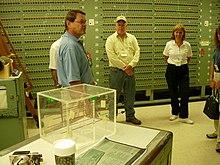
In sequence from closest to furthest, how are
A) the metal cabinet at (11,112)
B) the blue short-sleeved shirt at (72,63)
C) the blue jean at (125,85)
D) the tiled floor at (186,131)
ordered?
the blue short-sleeved shirt at (72,63)
the metal cabinet at (11,112)
the tiled floor at (186,131)
the blue jean at (125,85)

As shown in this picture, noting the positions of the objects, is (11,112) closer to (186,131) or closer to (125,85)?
(125,85)

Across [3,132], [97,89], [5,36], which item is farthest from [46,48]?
[97,89]

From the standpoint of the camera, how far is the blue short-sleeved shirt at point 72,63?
2.11 meters

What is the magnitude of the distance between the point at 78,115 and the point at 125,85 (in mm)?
2259

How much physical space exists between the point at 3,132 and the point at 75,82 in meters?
1.13

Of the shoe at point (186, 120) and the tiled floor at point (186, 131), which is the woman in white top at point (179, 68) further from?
the tiled floor at point (186, 131)

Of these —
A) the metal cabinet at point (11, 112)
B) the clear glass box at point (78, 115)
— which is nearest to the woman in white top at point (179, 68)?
the metal cabinet at point (11, 112)

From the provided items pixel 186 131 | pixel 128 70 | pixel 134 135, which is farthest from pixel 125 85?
pixel 134 135

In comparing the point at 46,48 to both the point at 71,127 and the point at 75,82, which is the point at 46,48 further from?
the point at 71,127

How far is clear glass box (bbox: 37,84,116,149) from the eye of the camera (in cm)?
143

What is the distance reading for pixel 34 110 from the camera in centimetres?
343

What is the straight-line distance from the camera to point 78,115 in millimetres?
1519

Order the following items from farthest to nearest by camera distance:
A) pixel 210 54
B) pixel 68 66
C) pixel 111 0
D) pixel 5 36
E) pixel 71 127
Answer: pixel 210 54
pixel 111 0
pixel 5 36
pixel 68 66
pixel 71 127

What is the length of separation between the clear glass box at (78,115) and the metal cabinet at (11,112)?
3.80 feet
